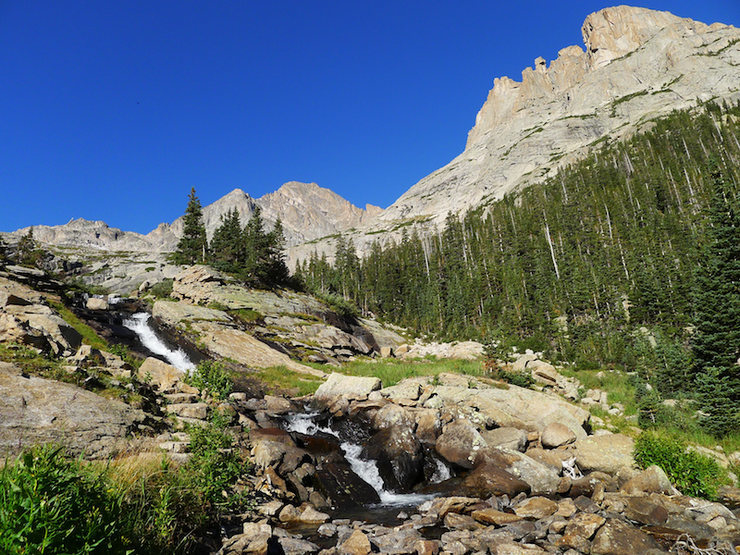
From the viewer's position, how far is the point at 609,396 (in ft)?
85.7

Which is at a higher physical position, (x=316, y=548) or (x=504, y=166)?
(x=504, y=166)

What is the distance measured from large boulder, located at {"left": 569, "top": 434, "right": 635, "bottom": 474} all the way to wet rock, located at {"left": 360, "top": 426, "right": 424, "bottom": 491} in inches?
280

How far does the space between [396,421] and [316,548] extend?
1035 centimetres

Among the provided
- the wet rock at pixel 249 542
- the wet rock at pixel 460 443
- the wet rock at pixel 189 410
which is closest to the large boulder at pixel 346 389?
the wet rock at pixel 460 443

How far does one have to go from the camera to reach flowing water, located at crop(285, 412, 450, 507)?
14.0m

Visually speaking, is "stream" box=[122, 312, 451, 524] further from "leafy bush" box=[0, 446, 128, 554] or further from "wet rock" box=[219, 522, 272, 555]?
"leafy bush" box=[0, 446, 128, 554]

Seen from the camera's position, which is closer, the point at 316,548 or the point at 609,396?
the point at 316,548

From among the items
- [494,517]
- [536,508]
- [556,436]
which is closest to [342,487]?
[494,517]

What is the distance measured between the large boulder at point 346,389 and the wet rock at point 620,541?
13.9 m

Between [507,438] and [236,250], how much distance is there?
4973cm

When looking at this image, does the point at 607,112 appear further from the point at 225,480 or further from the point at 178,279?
the point at 225,480

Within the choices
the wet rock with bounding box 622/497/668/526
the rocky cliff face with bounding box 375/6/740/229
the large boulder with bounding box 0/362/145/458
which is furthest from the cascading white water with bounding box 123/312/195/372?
the rocky cliff face with bounding box 375/6/740/229

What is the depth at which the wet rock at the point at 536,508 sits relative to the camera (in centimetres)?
1146

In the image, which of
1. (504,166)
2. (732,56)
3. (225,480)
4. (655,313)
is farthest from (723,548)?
(732,56)
